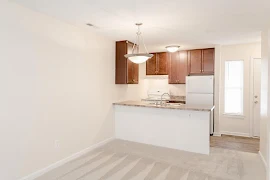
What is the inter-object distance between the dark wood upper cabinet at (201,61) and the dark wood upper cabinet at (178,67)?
16 cm

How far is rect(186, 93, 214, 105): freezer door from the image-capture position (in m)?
5.13

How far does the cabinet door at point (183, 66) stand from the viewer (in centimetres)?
578

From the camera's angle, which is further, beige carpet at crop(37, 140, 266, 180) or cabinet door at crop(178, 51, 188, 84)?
cabinet door at crop(178, 51, 188, 84)

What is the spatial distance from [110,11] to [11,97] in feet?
6.06

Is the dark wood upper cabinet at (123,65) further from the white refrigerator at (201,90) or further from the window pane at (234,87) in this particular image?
the window pane at (234,87)

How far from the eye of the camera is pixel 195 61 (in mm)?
5609

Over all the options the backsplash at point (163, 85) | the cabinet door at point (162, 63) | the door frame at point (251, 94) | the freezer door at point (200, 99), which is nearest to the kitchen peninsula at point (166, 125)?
the freezer door at point (200, 99)

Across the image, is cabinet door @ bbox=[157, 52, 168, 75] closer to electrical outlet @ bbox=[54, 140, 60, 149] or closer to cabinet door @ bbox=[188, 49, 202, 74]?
cabinet door @ bbox=[188, 49, 202, 74]

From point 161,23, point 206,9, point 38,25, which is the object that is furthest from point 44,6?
point 206,9

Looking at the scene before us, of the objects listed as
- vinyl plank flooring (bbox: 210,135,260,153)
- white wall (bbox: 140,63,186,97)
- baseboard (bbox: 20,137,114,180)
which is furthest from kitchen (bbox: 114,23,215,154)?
baseboard (bbox: 20,137,114,180)

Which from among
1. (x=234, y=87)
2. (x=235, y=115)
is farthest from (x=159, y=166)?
(x=234, y=87)

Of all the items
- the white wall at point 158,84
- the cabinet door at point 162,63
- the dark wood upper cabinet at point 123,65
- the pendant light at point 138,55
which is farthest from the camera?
the white wall at point 158,84

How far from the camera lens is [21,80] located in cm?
263

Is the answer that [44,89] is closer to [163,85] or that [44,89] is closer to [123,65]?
[123,65]
